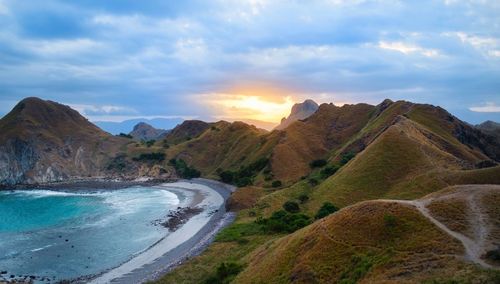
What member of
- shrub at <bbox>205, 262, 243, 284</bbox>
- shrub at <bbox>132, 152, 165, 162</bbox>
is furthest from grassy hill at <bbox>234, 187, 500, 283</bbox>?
shrub at <bbox>132, 152, 165, 162</bbox>

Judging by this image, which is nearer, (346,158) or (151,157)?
(346,158)

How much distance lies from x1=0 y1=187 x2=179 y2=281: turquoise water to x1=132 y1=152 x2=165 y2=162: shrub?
46.4 m

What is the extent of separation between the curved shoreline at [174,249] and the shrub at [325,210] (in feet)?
59.5

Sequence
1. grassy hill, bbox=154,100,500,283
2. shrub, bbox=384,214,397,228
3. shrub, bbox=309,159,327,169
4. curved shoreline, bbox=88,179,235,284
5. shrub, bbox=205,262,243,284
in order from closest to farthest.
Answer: grassy hill, bbox=154,100,500,283
shrub, bbox=384,214,397,228
shrub, bbox=205,262,243,284
curved shoreline, bbox=88,179,235,284
shrub, bbox=309,159,327,169

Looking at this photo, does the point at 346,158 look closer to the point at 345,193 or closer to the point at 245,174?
the point at 345,193

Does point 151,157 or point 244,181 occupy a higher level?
point 151,157

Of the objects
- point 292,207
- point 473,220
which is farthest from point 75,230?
point 473,220

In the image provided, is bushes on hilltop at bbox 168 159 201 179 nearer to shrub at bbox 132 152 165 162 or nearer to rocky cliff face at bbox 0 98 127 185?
shrub at bbox 132 152 165 162

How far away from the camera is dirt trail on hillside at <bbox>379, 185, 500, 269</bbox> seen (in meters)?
27.1

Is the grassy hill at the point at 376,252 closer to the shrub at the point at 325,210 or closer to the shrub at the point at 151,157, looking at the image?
the shrub at the point at 325,210

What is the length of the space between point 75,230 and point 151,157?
10699 cm

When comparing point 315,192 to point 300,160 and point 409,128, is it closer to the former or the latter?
point 409,128

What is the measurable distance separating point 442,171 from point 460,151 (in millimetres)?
28647

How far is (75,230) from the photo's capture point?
269ft
